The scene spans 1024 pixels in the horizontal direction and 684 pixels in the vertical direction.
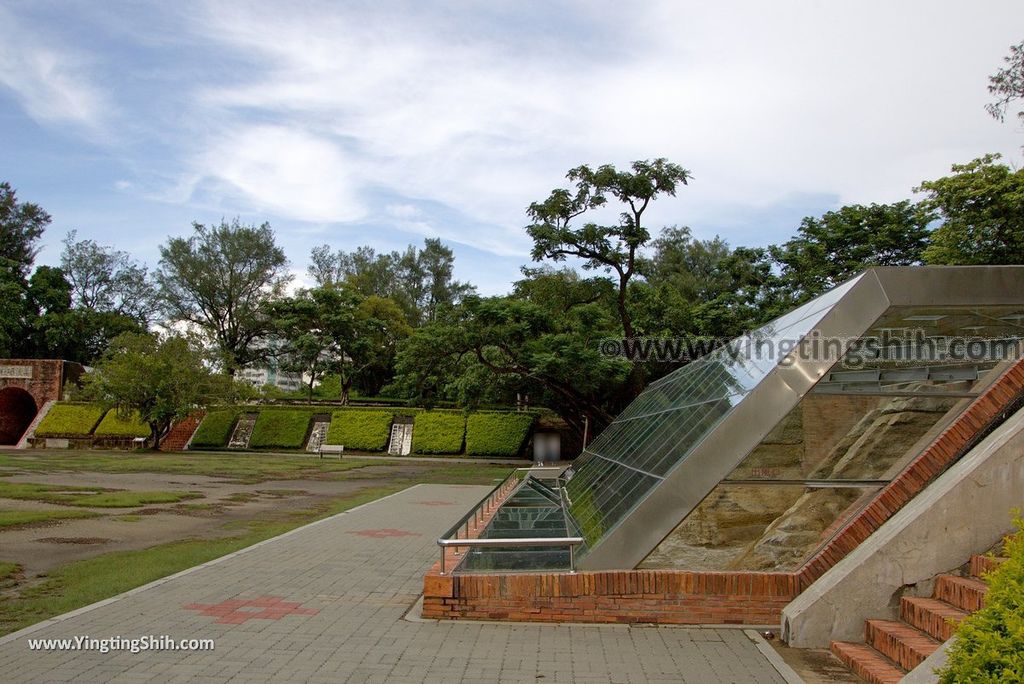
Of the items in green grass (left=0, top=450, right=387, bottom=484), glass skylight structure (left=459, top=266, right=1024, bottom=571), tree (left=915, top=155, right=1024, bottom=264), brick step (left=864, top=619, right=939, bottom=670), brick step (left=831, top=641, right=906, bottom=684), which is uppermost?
tree (left=915, top=155, right=1024, bottom=264)

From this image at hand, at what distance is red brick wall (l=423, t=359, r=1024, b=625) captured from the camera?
6.08 metres

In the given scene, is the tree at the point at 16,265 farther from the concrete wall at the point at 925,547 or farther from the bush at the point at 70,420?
the concrete wall at the point at 925,547

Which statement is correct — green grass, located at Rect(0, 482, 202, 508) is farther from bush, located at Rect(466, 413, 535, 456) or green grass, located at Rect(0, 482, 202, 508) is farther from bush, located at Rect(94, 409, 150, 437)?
bush, located at Rect(94, 409, 150, 437)

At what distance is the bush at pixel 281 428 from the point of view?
36.0m

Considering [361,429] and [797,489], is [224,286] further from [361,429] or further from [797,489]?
[797,489]

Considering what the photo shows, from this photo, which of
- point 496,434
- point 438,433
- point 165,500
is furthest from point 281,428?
point 165,500

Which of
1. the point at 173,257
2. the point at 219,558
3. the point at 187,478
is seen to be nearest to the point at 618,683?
the point at 219,558

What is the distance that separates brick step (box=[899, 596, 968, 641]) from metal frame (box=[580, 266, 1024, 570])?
1665mm

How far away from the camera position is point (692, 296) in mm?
46188

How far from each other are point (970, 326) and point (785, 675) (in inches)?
162

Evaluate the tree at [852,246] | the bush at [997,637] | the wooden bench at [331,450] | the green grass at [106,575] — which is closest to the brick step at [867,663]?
the bush at [997,637]

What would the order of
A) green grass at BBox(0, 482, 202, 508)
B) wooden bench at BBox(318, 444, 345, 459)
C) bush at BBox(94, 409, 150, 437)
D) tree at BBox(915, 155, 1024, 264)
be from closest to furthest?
green grass at BBox(0, 482, 202, 508) → tree at BBox(915, 155, 1024, 264) → wooden bench at BBox(318, 444, 345, 459) → bush at BBox(94, 409, 150, 437)

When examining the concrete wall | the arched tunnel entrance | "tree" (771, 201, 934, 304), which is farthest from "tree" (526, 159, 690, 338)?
the arched tunnel entrance

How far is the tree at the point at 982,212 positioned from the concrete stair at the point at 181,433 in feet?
114
